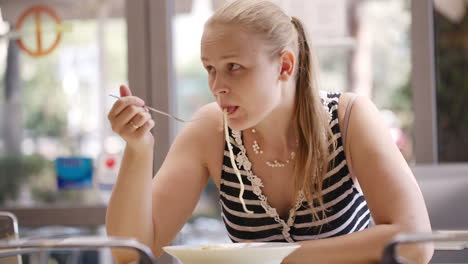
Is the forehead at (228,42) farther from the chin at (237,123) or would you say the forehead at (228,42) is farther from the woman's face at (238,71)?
the chin at (237,123)

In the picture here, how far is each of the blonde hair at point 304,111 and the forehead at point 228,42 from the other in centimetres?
6

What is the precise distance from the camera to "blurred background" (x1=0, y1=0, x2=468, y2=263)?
327cm

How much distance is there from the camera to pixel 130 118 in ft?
5.16

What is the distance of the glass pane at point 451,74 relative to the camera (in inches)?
127

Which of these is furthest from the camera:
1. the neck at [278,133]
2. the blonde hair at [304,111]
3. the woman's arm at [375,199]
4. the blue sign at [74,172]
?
the blue sign at [74,172]

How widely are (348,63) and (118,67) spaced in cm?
111

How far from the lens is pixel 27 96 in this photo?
351 centimetres

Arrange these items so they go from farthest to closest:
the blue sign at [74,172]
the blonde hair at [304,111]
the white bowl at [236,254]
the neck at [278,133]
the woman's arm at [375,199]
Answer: the blue sign at [74,172], the neck at [278,133], the blonde hair at [304,111], the woman's arm at [375,199], the white bowl at [236,254]

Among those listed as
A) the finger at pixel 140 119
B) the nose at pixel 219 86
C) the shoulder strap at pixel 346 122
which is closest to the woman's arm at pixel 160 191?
the finger at pixel 140 119

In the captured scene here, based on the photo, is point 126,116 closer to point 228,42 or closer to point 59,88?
point 228,42

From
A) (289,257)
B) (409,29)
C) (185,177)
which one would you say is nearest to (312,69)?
(185,177)

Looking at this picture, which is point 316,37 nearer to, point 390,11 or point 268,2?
point 390,11

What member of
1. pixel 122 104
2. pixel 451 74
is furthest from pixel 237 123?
pixel 451 74

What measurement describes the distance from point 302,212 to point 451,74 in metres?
1.66
